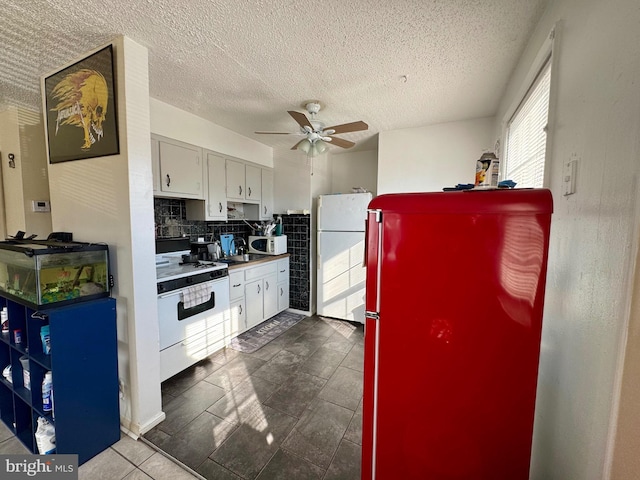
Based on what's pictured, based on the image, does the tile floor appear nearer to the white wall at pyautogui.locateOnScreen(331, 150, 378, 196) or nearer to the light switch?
the light switch

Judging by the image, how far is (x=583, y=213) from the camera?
90cm

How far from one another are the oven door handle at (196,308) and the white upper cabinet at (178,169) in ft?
3.57

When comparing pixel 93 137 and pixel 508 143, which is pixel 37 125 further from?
pixel 508 143

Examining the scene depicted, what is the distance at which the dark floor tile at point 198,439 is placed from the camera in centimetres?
154

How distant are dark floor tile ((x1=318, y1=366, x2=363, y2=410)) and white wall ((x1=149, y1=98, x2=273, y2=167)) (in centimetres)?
281

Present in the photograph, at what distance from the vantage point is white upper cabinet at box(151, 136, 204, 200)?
96.3 inches

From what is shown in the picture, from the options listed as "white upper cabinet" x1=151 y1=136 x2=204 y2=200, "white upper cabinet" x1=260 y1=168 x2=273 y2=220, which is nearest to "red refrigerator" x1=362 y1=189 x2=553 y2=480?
"white upper cabinet" x1=151 y1=136 x2=204 y2=200

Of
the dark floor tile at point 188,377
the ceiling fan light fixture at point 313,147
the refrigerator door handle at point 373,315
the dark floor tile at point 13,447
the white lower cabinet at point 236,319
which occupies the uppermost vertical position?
the ceiling fan light fixture at point 313,147

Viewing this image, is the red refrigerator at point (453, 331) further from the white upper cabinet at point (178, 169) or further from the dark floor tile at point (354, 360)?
the white upper cabinet at point (178, 169)

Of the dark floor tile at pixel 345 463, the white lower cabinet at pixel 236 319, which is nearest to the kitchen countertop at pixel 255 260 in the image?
the white lower cabinet at pixel 236 319

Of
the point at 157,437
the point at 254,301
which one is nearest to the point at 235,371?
the point at 157,437

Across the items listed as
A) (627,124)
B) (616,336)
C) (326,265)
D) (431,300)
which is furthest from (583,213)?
(326,265)

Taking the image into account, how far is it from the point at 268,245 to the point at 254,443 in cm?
244

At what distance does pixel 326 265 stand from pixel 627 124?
317 cm
